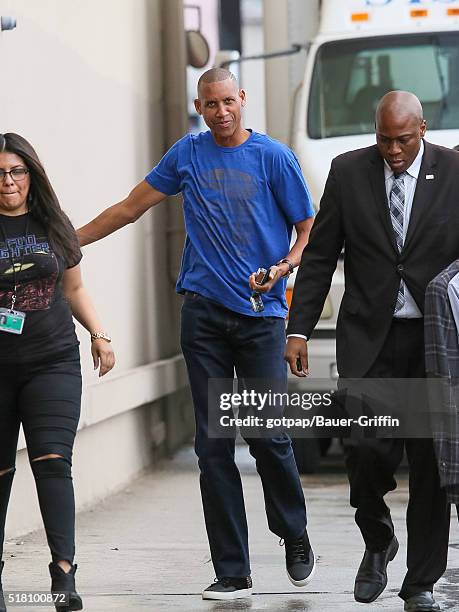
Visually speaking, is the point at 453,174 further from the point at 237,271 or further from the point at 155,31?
the point at 155,31

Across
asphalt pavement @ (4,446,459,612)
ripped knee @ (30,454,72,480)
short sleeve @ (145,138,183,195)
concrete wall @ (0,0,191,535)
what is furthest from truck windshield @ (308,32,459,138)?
ripped knee @ (30,454,72,480)

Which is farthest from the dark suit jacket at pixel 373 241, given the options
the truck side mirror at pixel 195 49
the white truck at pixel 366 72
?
the truck side mirror at pixel 195 49

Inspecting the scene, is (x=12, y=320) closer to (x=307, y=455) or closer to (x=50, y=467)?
(x=50, y=467)

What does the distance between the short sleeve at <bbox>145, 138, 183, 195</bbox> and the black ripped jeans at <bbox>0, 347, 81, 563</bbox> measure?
→ 41.1 inches

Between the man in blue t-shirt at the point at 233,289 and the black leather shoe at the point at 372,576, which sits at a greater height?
the man in blue t-shirt at the point at 233,289

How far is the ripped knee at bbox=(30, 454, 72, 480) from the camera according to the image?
519 cm

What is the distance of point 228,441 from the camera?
19.5 ft

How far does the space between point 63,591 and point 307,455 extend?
4.92 meters

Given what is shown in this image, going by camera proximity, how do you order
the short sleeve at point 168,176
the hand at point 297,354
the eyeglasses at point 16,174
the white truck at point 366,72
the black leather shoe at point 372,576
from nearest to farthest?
1. the eyeglasses at point 16,174
2. the black leather shoe at point 372,576
3. the hand at point 297,354
4. the short sleeve at point 168,176
5. the white truck at point 366,72

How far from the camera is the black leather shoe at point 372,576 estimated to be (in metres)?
5.51

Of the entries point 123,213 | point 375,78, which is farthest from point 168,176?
point 375,78

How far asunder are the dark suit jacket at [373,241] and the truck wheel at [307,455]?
13.8 ft

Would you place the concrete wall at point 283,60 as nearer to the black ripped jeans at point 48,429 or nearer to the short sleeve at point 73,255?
the short sleeve at point 73,255

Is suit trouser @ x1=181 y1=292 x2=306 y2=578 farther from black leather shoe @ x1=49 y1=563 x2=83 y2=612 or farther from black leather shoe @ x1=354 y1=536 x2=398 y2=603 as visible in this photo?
black leather shoe @ x1=49 y1=563 x2=83 y2=612
